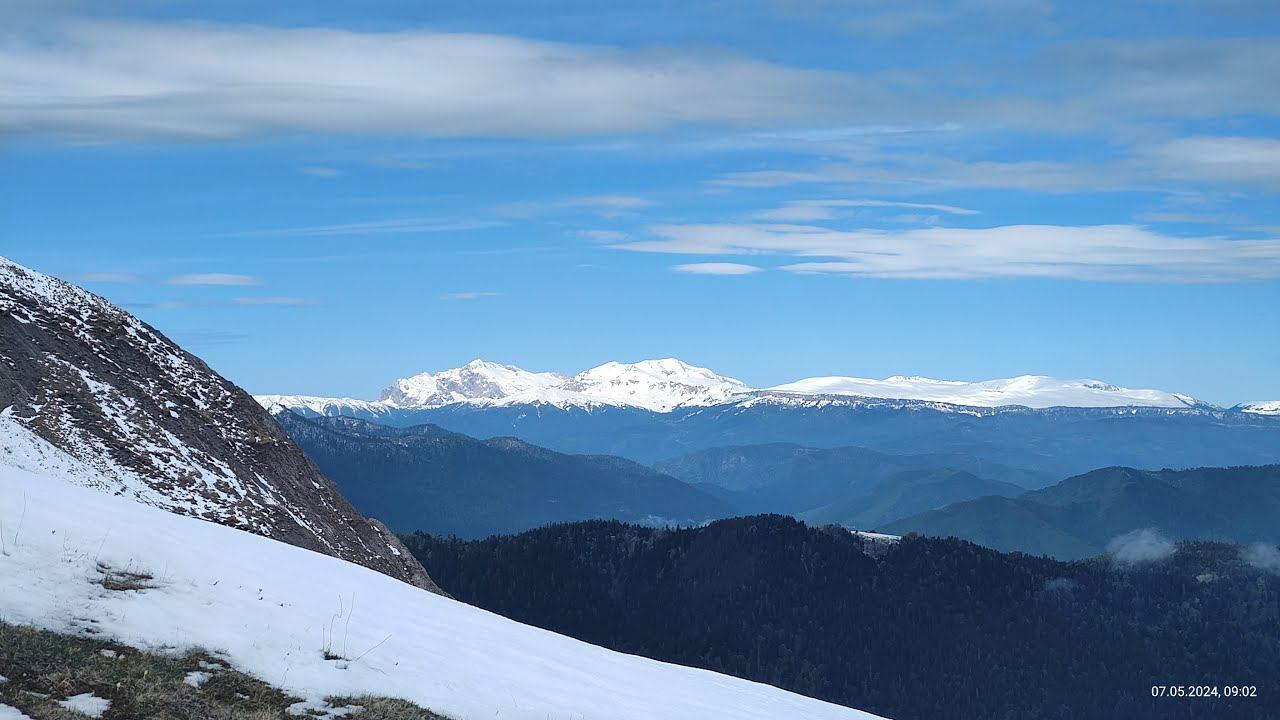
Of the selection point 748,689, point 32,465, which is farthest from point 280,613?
point 32,465

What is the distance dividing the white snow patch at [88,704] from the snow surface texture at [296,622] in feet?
9.41

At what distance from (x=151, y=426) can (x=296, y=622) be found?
175ft

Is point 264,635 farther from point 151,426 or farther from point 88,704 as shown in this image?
point 151,426

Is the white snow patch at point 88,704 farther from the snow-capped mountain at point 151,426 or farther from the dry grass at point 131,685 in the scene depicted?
the snow-capped mountain at point 151,426

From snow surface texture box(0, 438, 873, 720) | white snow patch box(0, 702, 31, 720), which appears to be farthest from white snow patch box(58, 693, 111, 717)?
snow surface texture box(0, 438, 873, 720)

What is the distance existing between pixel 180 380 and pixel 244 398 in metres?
6.36

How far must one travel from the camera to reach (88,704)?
20.2 metres

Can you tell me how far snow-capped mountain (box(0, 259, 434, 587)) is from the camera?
65.8 m

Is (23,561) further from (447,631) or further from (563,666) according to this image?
(563,666)

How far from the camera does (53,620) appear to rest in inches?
918

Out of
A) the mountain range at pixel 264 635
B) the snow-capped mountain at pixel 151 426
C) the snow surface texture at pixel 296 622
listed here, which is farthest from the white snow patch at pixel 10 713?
the snow-capped mountain at pixel 151 426

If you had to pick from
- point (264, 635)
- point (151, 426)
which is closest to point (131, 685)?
point (264, 635)

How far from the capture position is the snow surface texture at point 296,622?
24.6 m

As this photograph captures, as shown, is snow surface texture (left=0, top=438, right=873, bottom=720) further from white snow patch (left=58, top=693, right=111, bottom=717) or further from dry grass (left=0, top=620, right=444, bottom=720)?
white snow patch (left=58, top=693, right=111, bottom=717)
